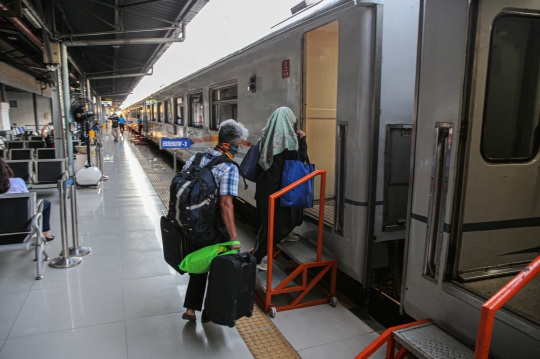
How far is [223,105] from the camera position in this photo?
684cm

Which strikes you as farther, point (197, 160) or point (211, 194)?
point (197, 160)

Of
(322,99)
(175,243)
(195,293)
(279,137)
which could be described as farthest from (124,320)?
(322,99)

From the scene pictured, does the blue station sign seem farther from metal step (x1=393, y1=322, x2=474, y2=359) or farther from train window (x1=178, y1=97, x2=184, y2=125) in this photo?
metal step (x1=393, y1=322, x2=474, y2=359)

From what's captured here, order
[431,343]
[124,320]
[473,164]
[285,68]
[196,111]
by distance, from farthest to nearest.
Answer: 1. [196,111]
2. [285,68]
3. [124,320]
4. [473,164]
5. [431,343]

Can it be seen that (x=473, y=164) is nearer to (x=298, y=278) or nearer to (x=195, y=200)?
(x=195, y=200)

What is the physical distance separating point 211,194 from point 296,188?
856 mm

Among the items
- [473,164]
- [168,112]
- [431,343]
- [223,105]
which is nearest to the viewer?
[431,343]

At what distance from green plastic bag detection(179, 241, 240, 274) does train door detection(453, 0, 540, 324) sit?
5.07 feet

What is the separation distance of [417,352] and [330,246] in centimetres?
149

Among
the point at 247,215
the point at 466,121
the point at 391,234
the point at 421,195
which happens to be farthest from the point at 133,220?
the point at 466,121

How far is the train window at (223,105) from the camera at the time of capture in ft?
20.3

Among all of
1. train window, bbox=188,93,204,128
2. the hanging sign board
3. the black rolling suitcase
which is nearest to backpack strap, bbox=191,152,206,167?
the black rolling suitcase

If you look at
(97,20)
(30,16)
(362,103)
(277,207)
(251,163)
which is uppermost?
(97,20)

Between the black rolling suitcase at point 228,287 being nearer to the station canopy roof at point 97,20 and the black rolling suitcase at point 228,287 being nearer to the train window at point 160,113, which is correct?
the station canopy roof at point 97,20
